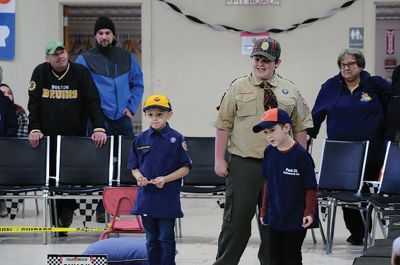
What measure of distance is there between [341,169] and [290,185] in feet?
9.16

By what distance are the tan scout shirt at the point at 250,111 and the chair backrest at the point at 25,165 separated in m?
2.82

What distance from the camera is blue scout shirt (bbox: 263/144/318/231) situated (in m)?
4.95

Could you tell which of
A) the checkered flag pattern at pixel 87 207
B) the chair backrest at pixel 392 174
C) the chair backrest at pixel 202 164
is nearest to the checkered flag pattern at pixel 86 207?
the checkered flag pattern at pixel 87 207

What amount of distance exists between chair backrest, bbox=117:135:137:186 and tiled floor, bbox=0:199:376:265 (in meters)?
0.50

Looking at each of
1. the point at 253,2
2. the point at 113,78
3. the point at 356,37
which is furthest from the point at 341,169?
the point at 253,2

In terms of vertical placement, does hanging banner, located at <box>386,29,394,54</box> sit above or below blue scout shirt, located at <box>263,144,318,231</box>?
above

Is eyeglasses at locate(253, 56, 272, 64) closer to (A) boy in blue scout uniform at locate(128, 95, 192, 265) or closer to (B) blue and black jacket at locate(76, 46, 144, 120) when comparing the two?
(A) boy in blue scout uniform at locate(128, 95, 192, 265)

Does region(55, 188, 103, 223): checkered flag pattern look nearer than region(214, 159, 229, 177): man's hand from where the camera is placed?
No

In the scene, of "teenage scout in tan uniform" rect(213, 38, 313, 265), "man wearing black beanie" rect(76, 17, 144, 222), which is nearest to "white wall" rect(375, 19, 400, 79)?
"man wearing black beanie" rect(76, 17, 144, 222)

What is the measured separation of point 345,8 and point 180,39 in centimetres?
186

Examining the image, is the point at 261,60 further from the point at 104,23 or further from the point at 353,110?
the point at 104,23

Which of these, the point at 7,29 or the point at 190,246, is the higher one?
the point at 7,29

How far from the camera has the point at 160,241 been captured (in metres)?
5.72

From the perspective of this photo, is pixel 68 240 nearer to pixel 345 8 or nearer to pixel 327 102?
pixel 327 102
